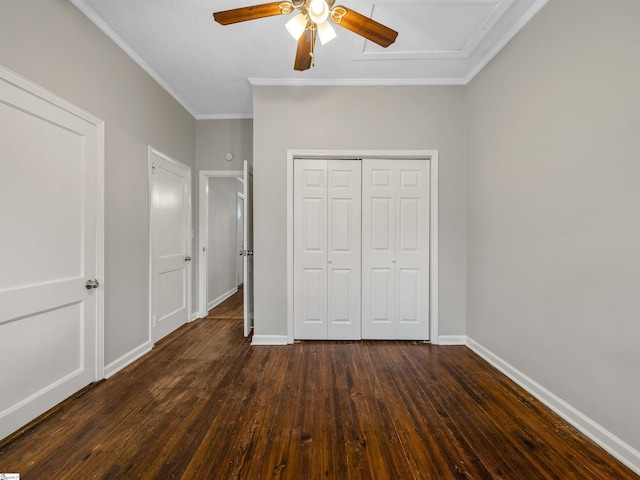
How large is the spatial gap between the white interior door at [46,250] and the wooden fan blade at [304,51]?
1.69 meters

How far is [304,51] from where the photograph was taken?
182 centimetres

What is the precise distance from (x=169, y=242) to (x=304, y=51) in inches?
102

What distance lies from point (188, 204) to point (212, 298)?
1.68 m

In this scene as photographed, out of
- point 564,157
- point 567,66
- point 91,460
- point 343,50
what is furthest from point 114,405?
point 567,66

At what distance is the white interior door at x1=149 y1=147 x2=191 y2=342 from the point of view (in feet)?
9.75

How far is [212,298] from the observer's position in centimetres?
450

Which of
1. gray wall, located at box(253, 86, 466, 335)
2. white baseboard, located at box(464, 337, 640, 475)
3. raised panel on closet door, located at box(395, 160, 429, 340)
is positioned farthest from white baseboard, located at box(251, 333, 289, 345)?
white baseboard, located at box(464, 337, 640, 475)

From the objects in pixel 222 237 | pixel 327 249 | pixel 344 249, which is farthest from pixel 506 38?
pixel 222 237

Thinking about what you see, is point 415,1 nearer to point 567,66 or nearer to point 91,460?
point 567,66

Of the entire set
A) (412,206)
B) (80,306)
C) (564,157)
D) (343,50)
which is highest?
(343,50)

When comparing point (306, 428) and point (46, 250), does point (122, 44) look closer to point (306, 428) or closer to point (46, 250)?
point (46, 250)

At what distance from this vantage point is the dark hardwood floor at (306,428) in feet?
4.60

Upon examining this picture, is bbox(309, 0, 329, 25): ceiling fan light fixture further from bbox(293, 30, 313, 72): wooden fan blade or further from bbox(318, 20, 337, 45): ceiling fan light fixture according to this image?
bbox(293, 30, 313, 72): wooden fan blade

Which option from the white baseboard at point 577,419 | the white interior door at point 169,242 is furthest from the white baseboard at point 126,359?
the white baseboard at point 577,419
